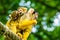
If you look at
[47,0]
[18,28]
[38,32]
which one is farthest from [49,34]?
[18,28]

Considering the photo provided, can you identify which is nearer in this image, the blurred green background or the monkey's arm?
the monkey's arm

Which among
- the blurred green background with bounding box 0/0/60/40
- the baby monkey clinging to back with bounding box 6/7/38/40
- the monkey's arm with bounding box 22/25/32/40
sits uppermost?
the blurred green background with bounding box 0/0/60/40

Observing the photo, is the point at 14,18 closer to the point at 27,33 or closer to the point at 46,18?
the point at 27,33

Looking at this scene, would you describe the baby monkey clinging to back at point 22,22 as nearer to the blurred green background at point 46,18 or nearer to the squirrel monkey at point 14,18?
the squirrel monkey at point 14,18

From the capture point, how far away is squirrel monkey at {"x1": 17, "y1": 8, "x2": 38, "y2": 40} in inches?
61.4

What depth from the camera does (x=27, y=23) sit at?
5.09ft

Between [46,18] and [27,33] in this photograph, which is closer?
[27,33]

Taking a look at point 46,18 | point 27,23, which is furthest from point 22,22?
point 46,18

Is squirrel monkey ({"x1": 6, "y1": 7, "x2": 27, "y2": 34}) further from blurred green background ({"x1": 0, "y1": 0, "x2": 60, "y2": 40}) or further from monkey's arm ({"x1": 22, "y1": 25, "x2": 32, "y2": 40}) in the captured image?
blurred green background ({"x1": 0, "y1": 0, "x2": 60, "y2": 40})

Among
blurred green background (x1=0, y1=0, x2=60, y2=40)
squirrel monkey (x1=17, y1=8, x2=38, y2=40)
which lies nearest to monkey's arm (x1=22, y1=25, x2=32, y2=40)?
squirrel monkey (x1=17, y1=8, x2=38, y2=40)

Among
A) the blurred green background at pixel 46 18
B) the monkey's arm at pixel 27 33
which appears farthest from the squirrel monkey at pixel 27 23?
the blurred green background at pixel 46 18

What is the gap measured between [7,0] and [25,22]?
3880 mm

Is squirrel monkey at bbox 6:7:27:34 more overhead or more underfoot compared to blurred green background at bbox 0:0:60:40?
more underfoot

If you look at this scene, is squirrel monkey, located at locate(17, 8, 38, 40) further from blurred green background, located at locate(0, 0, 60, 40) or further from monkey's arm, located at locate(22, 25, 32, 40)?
blurred green background, located at locate(0, 0, 60, 40)
